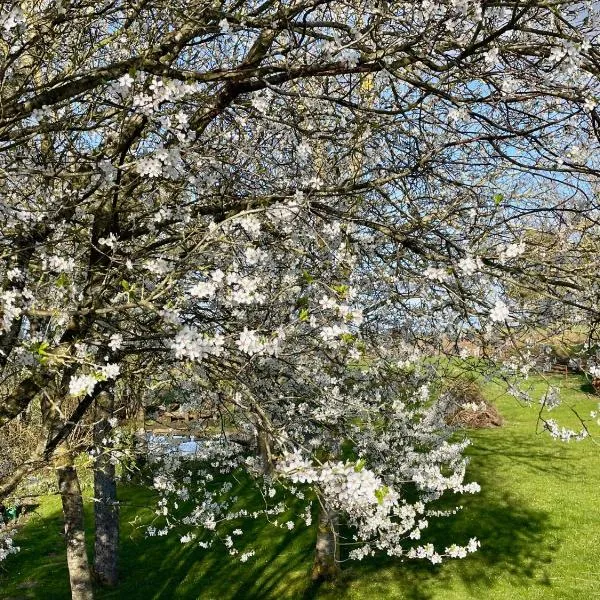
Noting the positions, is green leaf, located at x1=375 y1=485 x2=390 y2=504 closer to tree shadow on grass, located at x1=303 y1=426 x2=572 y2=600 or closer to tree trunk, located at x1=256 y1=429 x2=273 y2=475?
tree trunk, located at x1=256 y1=429 x2=273 y2=475

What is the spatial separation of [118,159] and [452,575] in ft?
36.7

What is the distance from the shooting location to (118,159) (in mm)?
4703

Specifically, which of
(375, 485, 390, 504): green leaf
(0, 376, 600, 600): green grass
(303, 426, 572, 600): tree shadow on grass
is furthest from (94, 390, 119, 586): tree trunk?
(375, 485, 390, 504): green leaf

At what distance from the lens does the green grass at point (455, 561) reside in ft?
39.1

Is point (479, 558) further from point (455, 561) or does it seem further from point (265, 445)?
point (265, 445)

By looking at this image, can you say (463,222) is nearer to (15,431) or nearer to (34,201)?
(34,201)

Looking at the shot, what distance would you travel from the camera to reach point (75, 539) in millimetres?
9484

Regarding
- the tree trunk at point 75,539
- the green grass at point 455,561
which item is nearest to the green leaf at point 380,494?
the tree trunk at point 75,539

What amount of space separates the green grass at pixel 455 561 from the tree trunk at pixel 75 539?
2.23 m

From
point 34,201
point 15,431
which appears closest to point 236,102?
point 34,201

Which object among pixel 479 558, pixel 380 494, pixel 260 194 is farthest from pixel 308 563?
pixel 380 494

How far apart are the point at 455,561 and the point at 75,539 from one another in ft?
26.2

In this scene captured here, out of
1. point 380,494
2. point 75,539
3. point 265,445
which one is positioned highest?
point 265,445

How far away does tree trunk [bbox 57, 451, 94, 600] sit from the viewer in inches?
365
